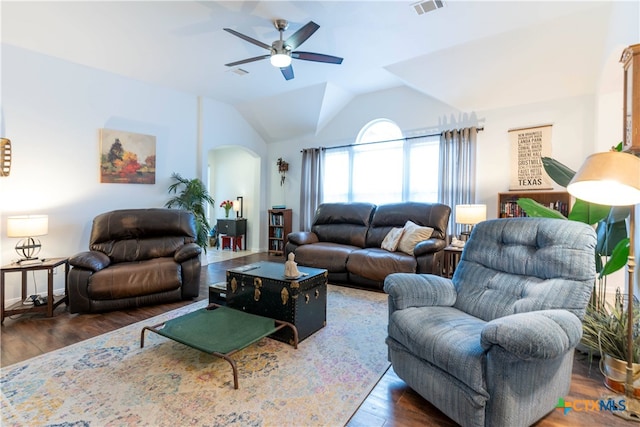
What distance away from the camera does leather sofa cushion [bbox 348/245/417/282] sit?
141 inches

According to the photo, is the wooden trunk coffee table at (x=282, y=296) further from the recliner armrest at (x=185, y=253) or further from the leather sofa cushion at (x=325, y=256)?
the leather sofa cushion at (x=325, y=256)

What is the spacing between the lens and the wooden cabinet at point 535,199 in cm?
403

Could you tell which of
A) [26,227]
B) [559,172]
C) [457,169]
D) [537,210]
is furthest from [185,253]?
[457,169]

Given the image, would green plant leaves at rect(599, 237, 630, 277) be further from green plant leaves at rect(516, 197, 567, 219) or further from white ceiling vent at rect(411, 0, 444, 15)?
white ceiling vent at rect(411, 0, 444, 15)

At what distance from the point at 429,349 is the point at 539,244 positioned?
0.99 m

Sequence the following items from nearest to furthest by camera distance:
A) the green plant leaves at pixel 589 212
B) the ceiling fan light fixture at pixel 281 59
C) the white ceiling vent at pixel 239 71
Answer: the green plant leaves at pixel 589 212 < the ceiling fan light fixture at pixel 281 59 < the white ceiling vent at pixel 239 71

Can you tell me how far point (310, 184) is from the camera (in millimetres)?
6203

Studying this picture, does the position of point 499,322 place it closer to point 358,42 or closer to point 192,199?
point 358,42

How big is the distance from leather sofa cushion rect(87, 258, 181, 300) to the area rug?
0.61 meters

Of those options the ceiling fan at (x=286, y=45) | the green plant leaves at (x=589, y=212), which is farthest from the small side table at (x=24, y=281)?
the green plant leaves at (x=589, y=212)

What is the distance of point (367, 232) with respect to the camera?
15.2ft

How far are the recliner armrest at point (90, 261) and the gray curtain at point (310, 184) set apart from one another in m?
3.66

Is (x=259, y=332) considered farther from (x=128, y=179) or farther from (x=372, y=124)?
(x=372, y=124)

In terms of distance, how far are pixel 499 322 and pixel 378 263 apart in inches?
94.9
